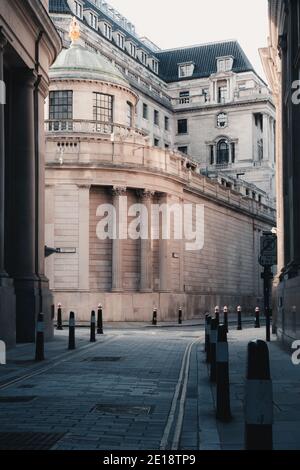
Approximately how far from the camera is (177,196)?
1697 inches

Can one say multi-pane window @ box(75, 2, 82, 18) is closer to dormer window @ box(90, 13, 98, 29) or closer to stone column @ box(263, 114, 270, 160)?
dormer window @ box(90, 13, 98, 29)

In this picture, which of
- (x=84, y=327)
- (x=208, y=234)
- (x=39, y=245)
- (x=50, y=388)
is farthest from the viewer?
(x=208, y=234)

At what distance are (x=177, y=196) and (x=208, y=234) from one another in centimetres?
648

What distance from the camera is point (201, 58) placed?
10094 cm

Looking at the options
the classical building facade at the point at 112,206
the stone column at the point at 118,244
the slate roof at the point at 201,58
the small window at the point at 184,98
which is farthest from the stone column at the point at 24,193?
the slate roof at the point at 201,58

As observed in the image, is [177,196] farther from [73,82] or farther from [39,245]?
[39,245]

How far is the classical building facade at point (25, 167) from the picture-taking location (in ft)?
67.1

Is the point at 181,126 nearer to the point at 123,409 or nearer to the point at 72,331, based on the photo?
the point at 72,331

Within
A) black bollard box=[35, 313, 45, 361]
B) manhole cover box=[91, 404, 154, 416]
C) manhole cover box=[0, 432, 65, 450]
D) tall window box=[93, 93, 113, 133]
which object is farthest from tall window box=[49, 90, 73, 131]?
manhole cover box=[0, 432, 65, 450]

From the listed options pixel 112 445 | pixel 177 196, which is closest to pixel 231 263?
pixel 177 196

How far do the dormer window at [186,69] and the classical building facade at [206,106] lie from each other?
168mm

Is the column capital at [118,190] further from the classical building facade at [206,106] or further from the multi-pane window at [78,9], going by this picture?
the classical building facade at [206,106]

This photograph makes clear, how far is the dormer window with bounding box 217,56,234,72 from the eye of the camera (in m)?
95.7

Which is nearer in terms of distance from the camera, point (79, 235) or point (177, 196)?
point (79, 235)
